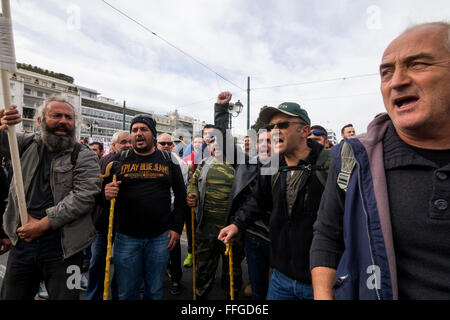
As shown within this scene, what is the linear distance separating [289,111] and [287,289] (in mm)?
1600

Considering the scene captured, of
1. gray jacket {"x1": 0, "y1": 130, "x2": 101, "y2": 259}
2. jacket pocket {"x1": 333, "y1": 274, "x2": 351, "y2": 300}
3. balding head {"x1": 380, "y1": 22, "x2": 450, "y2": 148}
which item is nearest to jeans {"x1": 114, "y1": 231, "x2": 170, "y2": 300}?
gray jacket {"x1": 0, "y1": 130, "x2": 101, "y2": 259}

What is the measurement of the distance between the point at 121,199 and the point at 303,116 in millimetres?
2247

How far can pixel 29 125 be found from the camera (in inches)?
2115

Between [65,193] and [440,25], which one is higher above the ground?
[440,25]

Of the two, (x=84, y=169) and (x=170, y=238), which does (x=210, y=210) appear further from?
(x=84, y=169)

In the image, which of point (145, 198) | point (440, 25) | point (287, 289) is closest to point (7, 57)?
point (145, 198)

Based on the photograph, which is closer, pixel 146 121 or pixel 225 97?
pixel 146 121

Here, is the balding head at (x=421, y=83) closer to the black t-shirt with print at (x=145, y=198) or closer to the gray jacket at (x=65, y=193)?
the black t-shirt with print at (x=145, y=198)

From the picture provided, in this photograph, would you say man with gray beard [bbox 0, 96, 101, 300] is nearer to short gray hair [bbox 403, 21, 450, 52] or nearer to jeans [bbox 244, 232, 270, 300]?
jeans [bbox 244, 232, 270, 300]

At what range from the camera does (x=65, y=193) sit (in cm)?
226

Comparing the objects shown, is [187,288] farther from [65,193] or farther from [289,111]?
[289,111]

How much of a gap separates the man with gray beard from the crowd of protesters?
11mm

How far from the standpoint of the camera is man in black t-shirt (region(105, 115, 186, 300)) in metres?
2.64
